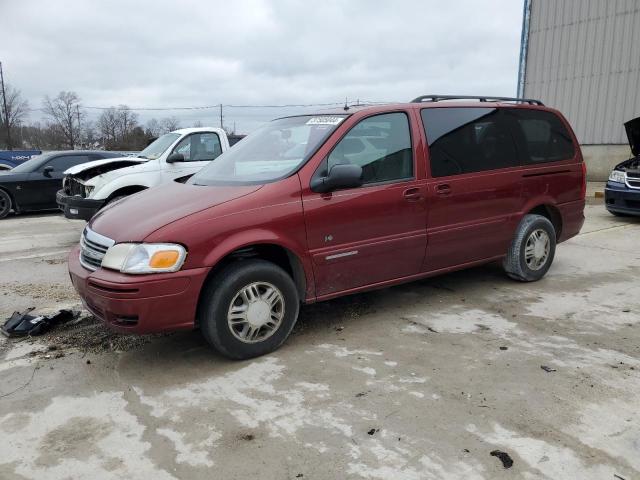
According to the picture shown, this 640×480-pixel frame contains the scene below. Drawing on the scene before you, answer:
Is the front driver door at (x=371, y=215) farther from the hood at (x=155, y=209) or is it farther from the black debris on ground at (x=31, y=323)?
the black debris on ground at (x=31, y=323)

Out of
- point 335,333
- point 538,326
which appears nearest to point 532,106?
point 538,326

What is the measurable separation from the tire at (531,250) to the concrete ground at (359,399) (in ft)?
1.79

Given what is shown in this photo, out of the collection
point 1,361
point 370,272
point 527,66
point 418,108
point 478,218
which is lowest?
point 1,361

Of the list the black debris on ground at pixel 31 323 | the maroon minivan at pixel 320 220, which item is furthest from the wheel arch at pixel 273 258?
the black debris on ground at pixel 31 323

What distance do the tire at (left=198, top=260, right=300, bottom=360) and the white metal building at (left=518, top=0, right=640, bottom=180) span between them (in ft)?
48.9

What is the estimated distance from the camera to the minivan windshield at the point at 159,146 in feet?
28.9

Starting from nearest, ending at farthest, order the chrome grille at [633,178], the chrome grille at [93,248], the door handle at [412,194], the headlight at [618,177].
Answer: the chrome grille at [93,248] → the door handle at [412,194] → the chrome grille at [633,178] → the headlight at [618,177]

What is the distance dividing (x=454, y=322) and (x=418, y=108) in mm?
1833

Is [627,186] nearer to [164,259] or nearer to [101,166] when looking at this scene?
[164,259]

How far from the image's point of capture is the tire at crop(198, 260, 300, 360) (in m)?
3.43

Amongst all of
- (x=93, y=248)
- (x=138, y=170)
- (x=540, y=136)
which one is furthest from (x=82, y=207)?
(x=540, y=136)

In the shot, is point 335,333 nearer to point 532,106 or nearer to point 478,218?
point 478,218

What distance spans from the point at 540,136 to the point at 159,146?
6298 millimetres

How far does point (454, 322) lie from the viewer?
4312 millimetres
